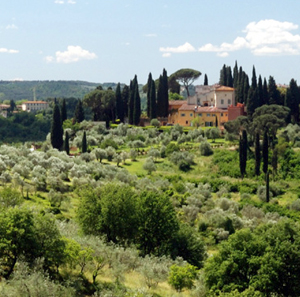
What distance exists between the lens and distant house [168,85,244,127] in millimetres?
72375

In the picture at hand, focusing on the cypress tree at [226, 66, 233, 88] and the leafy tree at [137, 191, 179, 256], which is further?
the cypress tree at [226, 66, 233, 88]

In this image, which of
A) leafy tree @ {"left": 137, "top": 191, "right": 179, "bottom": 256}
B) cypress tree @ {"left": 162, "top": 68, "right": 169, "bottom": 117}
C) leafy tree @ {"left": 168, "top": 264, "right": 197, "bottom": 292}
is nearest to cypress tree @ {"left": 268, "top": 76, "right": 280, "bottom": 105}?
cypress tree @ {"left": 162, "top": 68, "right": 169, "bottom": 117}

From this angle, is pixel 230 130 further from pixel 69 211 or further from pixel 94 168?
pixel 69 211

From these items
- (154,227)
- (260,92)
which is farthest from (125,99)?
(154,227)

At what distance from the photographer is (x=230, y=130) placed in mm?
61062

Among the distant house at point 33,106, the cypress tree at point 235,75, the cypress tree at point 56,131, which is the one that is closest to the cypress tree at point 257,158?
the cypress tree at point 56,131

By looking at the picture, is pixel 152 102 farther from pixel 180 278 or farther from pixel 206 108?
pixel 180 278

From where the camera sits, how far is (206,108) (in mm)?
74500

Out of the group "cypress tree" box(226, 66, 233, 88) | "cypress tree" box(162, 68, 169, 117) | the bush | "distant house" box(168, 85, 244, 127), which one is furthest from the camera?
"cypress tree" box(226, 66, 233, 88)

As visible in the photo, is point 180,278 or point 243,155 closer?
point 180,278

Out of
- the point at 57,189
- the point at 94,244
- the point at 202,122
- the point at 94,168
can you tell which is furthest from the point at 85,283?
the point at 202,122

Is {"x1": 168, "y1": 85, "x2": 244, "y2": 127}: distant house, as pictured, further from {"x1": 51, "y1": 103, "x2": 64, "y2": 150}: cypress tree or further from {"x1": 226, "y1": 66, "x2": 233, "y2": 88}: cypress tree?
{"x1": 51, "y1": 103, "x2": 64, "y2": 150}: cypress tree

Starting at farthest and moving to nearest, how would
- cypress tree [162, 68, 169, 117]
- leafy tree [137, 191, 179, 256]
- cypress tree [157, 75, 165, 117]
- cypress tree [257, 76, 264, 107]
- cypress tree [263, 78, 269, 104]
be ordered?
cypress tree [162, 68, 169, 117] < cypress tree [157, 75, 165, 117] < cypress tree [263, 78, 269, 104] < cypress tree [257, 76, 264, 107] < leafy tree [137, 191, 179, 256]

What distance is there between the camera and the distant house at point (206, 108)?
72375 millimetres
